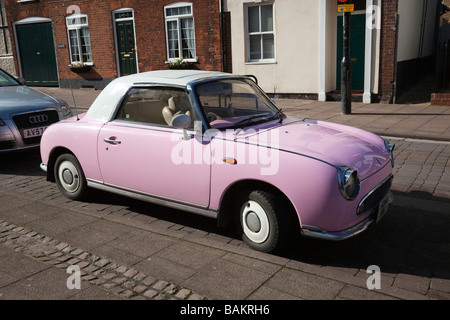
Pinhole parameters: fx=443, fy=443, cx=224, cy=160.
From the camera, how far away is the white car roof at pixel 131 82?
476cm

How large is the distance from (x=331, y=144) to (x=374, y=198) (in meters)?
0.62

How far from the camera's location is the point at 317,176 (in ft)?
11.8

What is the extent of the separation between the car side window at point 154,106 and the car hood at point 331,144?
0.91 m

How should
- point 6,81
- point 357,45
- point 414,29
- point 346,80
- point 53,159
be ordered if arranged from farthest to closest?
point 414,29
point 357,45
point 346,80
point 6,81
point 53,159

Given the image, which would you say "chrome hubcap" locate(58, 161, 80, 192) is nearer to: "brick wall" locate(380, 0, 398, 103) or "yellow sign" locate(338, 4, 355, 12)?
"yellow sign" locate(338, 4, 355, 12)

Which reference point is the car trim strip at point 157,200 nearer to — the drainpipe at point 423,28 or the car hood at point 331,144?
the car hood at point 331,144

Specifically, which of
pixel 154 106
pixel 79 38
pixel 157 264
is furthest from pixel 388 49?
pixel 79 38

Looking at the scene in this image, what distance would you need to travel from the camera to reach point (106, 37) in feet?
61.8

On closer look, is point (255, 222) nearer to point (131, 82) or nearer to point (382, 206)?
point (382, 206)

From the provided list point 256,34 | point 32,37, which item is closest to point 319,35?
point 256,34

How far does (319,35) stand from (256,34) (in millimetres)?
2355

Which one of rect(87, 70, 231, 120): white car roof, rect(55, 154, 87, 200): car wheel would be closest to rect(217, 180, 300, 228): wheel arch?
rect(87, 70, 231, 120): white car roof

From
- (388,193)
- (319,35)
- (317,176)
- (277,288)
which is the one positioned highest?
(319,35)

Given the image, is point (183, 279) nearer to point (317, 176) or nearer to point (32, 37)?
point (317, 176)
